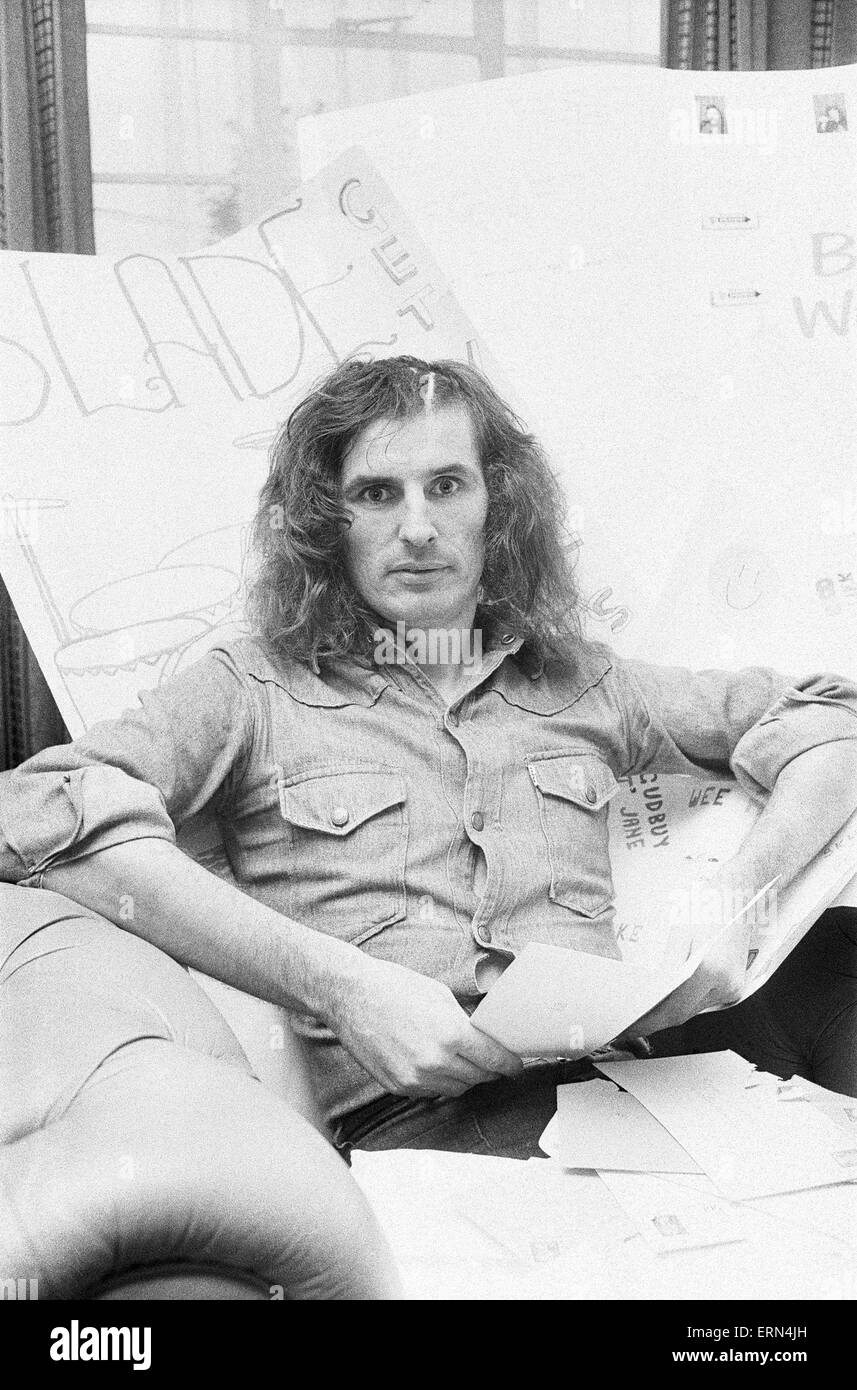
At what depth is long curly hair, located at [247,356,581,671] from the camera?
3.63 ft

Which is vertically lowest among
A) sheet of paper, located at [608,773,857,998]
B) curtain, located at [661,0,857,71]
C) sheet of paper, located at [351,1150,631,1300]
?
sheet of paper, located at [351,1150,631,1300]

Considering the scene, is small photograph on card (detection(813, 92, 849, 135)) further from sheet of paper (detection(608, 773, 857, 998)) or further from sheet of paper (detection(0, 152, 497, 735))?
sheet of paper (detection(608, 773, 857, 998))

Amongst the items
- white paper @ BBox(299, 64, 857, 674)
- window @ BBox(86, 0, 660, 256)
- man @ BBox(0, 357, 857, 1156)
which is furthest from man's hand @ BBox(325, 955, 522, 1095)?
window @ BBox(86, 0, 660, 256)

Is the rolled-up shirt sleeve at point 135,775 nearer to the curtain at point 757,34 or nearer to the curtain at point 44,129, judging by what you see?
the curtain at point 44,129

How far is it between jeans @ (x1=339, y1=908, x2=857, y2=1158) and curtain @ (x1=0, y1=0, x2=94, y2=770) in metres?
0.76

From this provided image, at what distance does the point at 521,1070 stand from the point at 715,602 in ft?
1.49

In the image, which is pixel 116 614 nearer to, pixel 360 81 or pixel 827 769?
pixel 360 81

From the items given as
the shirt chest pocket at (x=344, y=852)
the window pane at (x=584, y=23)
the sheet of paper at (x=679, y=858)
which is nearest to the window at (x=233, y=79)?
the window pane at (x=584, y=23)

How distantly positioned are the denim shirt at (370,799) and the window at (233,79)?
1.26 ft

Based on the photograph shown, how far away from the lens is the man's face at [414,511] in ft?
3.58

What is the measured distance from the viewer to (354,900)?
1056mm

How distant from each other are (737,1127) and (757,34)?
0.94m

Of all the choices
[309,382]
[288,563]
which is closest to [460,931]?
[288,563]
